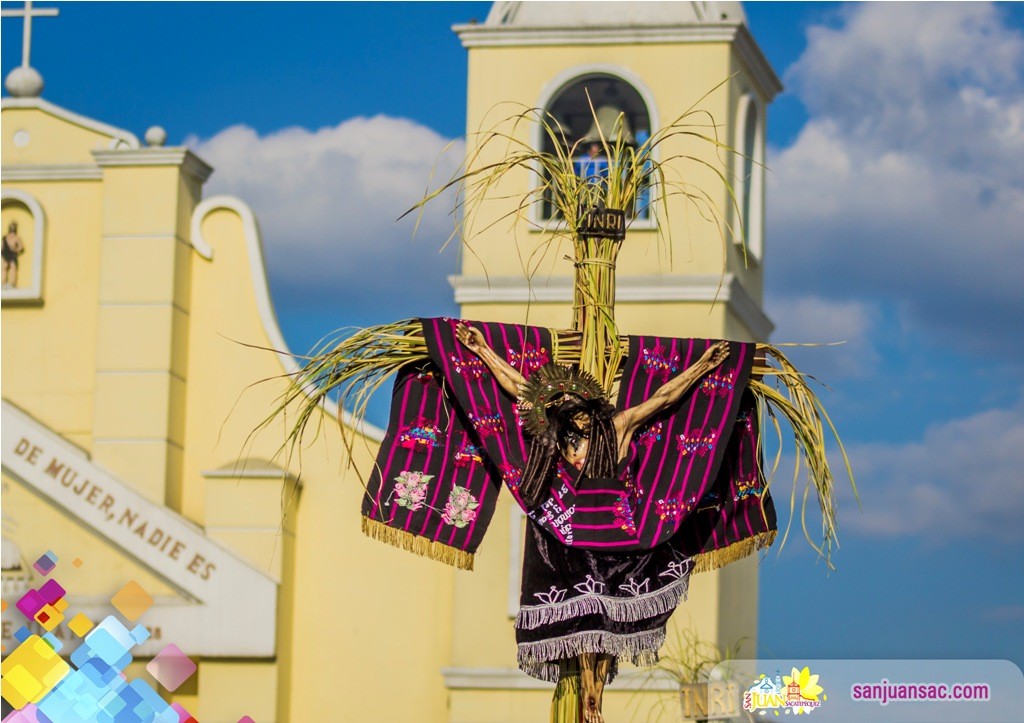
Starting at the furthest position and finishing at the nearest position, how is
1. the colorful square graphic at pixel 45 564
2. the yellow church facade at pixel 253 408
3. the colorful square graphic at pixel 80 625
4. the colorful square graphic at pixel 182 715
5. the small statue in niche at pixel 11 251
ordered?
1. the small statue in niche at pixel 11 251
2. the colorful square graphic at pixel 45 564
3. the colorful square graphic at pixel 80 625
4. the colorful square graphic at pixel 182 715
5. the yellow church facade at pixel 253 408

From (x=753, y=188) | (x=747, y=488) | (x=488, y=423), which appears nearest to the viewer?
(x=488, y=423)

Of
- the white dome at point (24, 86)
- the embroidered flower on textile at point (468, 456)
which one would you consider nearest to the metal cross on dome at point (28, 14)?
the white dome at point (24, 86)

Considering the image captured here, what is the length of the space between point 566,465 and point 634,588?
1.52 feet

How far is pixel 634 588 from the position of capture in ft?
20.9

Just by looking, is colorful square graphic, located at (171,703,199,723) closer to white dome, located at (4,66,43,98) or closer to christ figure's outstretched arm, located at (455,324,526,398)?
white dome, located at (4,66,43,98)

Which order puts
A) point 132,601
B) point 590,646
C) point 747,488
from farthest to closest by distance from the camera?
point 132,601 → point 747,488 → point 590,646

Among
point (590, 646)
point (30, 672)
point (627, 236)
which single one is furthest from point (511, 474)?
point (30, 672)

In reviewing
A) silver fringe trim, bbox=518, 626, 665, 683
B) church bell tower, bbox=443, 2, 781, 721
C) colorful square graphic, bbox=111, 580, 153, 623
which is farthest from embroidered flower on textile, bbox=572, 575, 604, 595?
colorful square graphic, bbox=111, 580, 153, 623

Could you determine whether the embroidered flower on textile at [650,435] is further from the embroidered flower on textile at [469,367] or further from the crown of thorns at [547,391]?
the embroidered flower on textile at [469,367]

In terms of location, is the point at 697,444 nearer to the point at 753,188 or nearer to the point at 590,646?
the point at 590,646

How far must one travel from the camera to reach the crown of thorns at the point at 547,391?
6352 millimetres

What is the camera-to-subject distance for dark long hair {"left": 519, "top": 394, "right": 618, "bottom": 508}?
634 cm

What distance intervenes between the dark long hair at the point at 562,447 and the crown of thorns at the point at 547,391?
0.7 inches

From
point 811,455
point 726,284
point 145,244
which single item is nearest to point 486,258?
point 726,284
